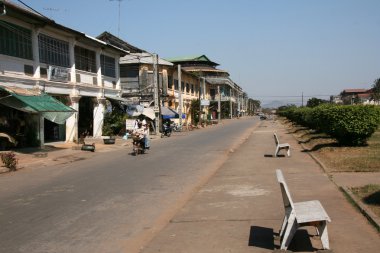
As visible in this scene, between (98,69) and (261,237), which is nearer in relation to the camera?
(261,237)

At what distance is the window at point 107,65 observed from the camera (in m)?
33.9

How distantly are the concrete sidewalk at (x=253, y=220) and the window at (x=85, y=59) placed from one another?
19.4 meters

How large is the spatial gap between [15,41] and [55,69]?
3.75m

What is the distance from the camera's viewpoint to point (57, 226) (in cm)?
763

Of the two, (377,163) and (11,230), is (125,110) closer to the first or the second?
(377,163)

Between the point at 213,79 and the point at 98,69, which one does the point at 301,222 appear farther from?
the point at 213,79

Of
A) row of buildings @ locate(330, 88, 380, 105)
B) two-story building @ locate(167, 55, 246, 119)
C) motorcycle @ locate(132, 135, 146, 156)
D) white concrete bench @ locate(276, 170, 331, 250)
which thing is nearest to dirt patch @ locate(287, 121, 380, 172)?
white concrete bench @ locate(276, 170, 331, 250)

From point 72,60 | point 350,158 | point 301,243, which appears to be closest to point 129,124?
point 72,60

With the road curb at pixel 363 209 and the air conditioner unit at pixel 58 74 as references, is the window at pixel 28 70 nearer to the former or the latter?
the air conditioner unit at pixel 58 74

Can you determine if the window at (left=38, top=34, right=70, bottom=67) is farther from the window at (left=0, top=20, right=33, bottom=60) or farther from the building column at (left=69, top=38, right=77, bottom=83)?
the window at (left=0, top=20, right=33, bottom=60)

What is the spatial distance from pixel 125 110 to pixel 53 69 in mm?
12860

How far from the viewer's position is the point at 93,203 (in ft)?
31.7

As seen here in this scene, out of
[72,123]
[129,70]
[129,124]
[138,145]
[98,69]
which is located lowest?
[138,145]

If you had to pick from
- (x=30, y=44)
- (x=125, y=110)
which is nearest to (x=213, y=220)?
(x=30, y=44)
